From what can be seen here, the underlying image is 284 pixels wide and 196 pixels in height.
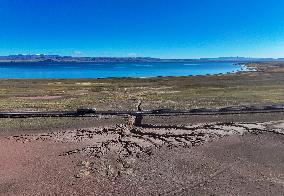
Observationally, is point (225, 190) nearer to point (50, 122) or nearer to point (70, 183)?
point (70, 183)

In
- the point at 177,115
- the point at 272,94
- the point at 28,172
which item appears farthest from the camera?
the point at 272,94

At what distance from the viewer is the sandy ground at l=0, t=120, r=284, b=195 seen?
696 inches

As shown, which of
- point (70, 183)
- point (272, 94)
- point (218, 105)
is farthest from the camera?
point (272, 94)

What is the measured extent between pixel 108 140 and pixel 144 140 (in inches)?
79.7

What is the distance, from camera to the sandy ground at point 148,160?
58.0 feet

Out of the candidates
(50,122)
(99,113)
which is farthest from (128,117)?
(50,122)

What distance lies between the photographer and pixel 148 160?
21.2 meters

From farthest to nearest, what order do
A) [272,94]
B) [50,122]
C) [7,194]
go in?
1. [272,94]
2. [50,122]
3. [7,194]

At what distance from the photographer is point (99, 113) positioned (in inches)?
1268

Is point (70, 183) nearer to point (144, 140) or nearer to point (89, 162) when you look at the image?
point (89, 162)

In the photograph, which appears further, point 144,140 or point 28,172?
point 144,140

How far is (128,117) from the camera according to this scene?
103 ft

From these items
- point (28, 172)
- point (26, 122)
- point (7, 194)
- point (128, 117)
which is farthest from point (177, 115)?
point (7, 194)

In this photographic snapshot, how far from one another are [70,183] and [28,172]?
98.4 inches
